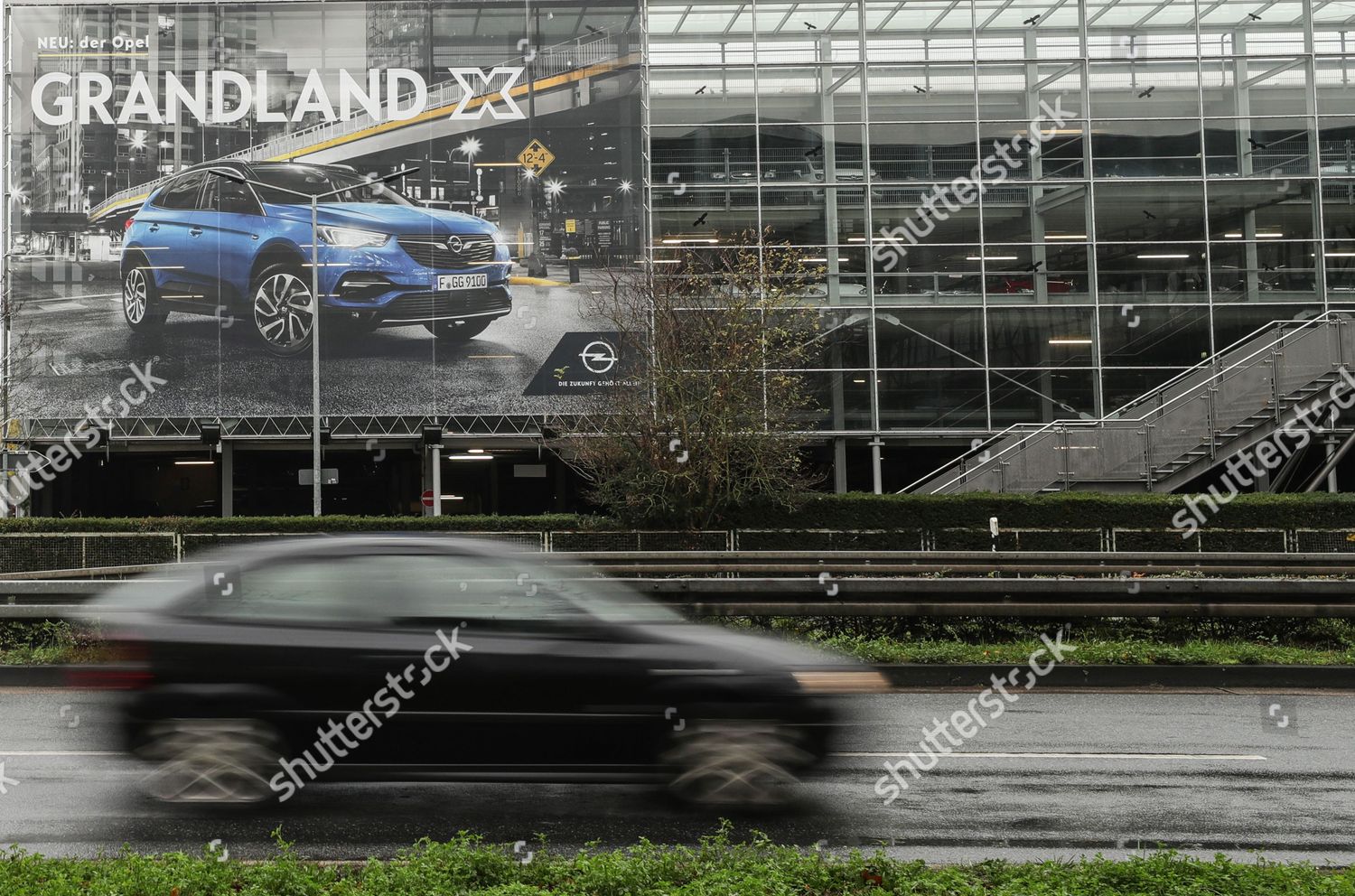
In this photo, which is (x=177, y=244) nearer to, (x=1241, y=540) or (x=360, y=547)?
(x=1241, y=540)

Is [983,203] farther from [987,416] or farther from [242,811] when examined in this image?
[242,811]

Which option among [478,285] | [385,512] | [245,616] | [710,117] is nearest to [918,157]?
[710,117]

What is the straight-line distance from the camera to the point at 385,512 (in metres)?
35.5

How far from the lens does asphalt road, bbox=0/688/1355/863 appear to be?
5.87 metres

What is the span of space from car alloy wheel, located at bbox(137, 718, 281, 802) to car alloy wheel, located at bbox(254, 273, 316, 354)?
1037 inches

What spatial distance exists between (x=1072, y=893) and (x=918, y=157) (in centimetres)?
2958

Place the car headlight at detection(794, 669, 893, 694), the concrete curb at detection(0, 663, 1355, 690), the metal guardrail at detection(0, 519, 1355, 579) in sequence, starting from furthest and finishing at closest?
1. the metal guardrail at detection(0, 519, 1355, 579)
2. the concrete curb at detection(0, 663, 1355, 690)
3. the car headlight at detection(794, 669, 893, 694)

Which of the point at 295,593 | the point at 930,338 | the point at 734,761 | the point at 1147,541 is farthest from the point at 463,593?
the point at 930,338

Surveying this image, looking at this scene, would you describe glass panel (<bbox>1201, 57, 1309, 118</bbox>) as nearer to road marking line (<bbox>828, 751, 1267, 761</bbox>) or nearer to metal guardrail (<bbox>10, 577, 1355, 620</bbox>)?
metal guardrail (<bbox>10, 577, 1355, 620</bbox>)

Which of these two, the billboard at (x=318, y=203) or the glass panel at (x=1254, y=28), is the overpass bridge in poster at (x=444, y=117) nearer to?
the billboard at (x=318, y=203)

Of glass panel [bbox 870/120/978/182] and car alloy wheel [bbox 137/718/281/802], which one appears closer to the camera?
car alloy wheel [bbox 137/718/281/802]

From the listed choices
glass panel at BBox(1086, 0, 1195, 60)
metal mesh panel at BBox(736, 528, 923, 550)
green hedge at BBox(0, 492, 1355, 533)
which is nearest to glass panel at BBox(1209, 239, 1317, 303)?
glass panel at BBox(1086, 0, 1195, 60)

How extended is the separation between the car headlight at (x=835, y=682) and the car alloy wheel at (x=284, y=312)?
2735 centimetres

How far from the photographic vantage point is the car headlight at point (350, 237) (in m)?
30.9
